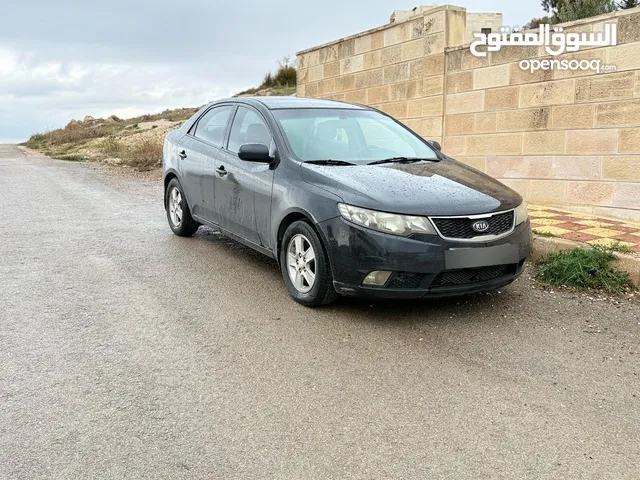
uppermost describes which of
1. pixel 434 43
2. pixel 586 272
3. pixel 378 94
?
pixel 434 43

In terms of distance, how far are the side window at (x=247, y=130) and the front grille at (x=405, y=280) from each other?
1.98 m

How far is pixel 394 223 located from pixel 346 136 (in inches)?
A: 67.9

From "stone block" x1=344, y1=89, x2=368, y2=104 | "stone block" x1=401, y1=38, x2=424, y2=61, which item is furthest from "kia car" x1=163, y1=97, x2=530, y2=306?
"stone block" x1=344, y1=89, x2=368, y2=104

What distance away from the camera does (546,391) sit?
143 inches

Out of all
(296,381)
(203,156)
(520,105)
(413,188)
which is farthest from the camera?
(520,105)

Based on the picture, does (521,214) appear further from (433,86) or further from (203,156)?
(433,86)

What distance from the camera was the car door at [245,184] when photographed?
5645mm

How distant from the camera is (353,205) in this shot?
461cm

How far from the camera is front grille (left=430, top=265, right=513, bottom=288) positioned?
4.55m

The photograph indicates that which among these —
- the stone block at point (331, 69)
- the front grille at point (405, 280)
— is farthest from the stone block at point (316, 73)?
the front grille at point (405, 280)

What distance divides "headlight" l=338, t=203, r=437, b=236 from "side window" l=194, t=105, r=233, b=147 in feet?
8.64

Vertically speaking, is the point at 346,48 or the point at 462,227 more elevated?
the point at 346,48

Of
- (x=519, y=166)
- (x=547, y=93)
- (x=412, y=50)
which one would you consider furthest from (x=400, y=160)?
(x=412, y=50)

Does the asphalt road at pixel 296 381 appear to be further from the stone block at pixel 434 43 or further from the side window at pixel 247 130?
the stone block at pixel 434 43
